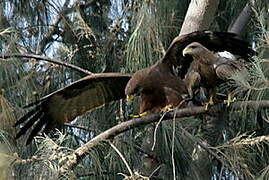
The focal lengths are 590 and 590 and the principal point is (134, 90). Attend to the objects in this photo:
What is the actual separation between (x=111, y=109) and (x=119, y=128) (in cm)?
130

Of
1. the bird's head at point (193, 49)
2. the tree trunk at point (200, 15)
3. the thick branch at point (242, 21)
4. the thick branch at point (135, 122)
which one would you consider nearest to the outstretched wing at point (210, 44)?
the bird's head at point (193, 49)

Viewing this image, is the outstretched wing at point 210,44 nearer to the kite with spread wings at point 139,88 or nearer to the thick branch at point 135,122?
the kite with spread wings at point 139,88

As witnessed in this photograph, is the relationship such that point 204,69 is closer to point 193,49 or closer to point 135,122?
point 193,49

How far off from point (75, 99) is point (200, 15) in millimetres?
791

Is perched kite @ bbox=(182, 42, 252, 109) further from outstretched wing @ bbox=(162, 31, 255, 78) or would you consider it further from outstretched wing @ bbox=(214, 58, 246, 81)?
outstretched wing @ bbox=(162, 31, 255, 78)

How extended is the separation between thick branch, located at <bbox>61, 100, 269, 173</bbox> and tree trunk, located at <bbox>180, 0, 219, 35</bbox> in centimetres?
79

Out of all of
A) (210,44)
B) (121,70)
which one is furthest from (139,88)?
(121,70)

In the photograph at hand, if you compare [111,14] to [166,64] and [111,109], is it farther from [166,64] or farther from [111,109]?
[166,64]

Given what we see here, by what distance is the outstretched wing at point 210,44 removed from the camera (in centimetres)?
273

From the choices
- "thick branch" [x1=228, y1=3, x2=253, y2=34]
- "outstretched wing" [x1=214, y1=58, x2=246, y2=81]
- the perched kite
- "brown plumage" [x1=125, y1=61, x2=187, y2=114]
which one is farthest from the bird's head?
"thick branch" [x1=228, y1=3, x2=253, y2=34]

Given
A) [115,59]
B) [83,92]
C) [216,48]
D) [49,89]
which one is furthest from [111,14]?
[216,48]

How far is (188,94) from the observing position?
2.71 metres

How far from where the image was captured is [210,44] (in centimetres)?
285

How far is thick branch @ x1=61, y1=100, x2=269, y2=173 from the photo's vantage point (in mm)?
2121
